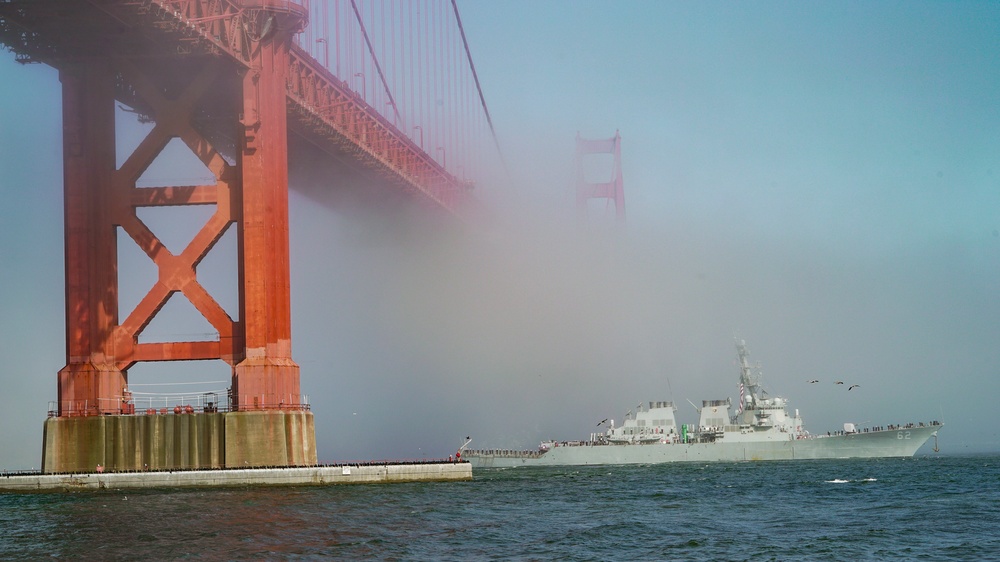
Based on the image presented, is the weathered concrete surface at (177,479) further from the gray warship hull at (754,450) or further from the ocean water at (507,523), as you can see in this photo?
the gray warship hull at (754,450)

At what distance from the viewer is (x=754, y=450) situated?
6888 cm

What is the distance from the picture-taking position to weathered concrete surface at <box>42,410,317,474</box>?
37.6 metres

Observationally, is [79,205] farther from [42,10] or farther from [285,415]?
[285,415]

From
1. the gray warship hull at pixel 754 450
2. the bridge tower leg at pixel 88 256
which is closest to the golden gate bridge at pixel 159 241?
the bridge tower leg at pixel 88 256

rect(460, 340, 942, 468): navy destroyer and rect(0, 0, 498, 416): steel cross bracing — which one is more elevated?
rect(0, 0, 498, 416): steel cross bracing

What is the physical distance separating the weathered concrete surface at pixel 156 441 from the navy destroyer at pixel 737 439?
1400 inches

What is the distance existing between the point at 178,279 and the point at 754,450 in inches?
1569

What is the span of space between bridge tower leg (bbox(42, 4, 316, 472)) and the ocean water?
2503 mm

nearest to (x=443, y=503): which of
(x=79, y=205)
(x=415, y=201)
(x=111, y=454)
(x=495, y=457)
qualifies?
(x=111, y=454)

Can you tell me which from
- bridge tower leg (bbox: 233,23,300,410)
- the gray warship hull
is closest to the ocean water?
bridge tower leg (bbox: 233,23,300,410)

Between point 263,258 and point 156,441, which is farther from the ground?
point 263,258

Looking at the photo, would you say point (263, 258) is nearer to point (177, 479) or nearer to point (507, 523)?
point (177, 479)

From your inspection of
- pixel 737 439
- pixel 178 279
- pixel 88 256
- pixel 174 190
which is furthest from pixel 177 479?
pixel 737 439

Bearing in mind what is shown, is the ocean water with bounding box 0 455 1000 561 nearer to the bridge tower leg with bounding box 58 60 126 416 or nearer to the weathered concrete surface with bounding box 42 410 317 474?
the weathered concrete surface with bounding box 42 410 317 474
